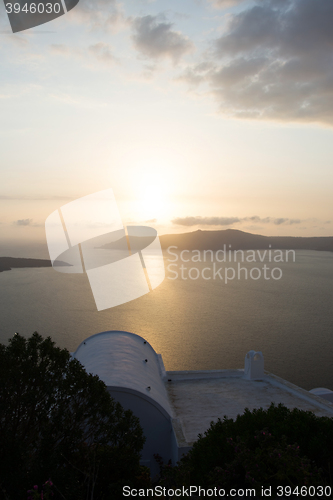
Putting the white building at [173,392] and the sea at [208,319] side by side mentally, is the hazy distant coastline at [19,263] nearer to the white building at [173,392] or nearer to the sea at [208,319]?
the sea at [208,319]

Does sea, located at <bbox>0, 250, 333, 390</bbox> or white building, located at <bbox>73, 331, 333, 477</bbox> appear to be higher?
white building, located at <bbox>73, 331, 333, 477</bbox>

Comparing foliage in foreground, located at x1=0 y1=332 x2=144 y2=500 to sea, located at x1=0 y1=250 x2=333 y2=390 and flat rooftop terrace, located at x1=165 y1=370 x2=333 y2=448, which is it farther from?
sea, located at x1=0 y1=250 x2=333 y2=390

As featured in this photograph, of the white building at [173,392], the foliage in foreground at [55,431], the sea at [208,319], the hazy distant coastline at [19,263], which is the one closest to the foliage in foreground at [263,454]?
the foliage in foreground at [55,431]

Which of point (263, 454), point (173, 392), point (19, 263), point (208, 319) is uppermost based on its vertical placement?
point (263, 454)

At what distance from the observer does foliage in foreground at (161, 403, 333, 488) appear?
703 centimetres

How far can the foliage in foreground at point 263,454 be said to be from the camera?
7031 millimetres

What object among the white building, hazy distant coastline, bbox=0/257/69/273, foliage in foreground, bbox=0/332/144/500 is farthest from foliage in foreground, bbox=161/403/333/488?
hazy distant coastline, bbox=0/257/69/273

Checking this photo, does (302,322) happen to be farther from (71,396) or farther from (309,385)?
(71,396)

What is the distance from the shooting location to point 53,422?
27.4 feet

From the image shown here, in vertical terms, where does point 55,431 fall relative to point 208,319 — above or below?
above

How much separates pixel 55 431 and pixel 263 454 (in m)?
5.07

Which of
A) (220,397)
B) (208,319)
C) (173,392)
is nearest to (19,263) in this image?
(208,319)

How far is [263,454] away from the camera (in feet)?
25.0

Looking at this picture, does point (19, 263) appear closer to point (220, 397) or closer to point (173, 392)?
point (173, 392)
